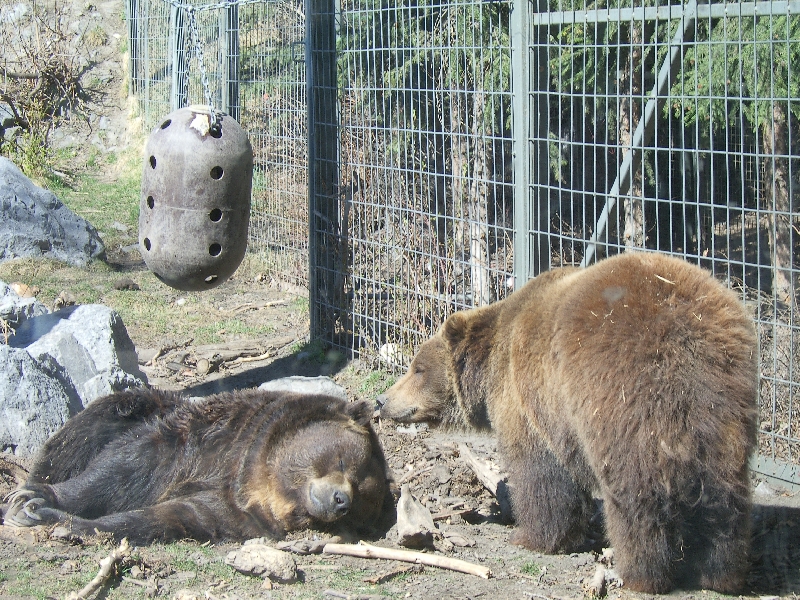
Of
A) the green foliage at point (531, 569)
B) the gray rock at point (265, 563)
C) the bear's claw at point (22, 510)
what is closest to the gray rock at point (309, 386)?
the bear's claw at point (22, 510)

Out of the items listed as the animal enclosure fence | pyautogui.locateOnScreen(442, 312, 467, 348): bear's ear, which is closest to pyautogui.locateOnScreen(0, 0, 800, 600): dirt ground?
the animal enclosure fence

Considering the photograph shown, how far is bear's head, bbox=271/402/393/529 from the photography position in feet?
15.5

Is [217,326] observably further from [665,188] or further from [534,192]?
[665,188]

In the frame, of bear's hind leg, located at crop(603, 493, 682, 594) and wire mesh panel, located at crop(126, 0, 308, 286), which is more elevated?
wire mesh panel, located at crop(126, 0, 308, 286)

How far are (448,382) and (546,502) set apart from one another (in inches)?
43.6

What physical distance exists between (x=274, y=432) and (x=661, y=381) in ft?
7.36

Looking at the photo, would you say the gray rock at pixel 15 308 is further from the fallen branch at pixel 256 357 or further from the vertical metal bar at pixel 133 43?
the vertical metal bar at pixel 133 43

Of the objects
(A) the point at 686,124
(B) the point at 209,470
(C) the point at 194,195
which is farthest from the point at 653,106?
(B) the point at 209,470

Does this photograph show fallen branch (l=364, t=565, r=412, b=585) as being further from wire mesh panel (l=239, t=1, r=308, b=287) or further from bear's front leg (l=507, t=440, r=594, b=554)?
wire mesh panel (l=239, t=1, r=308, b=287)

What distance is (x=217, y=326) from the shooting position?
1002 cm

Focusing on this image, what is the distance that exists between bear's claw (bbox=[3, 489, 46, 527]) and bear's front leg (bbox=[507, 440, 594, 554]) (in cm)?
270

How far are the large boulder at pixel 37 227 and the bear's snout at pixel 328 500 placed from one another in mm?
7869

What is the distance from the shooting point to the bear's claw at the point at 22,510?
476cm

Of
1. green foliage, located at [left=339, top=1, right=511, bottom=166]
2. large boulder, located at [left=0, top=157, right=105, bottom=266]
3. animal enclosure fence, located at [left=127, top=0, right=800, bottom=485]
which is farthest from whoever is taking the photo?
large boulder, located at [left=0, top=157, right=105, bottom=266]
